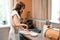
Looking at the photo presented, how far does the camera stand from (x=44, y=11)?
132 inches

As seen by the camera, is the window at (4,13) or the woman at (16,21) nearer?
the woman at (16,21)

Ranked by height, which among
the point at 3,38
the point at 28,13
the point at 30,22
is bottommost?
the point at 3,38

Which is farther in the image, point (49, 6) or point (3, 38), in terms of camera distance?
point (3, 38)

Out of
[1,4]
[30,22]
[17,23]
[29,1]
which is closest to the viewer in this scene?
[17,23]

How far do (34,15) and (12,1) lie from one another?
74 cm

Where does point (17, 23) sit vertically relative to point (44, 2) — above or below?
below

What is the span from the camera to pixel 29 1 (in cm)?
378

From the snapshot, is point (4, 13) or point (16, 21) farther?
point (4, 13)

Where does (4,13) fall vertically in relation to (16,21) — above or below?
above

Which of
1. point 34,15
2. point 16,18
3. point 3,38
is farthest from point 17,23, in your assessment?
point 3,38

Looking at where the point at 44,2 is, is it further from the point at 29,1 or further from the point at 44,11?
the point at 29,1

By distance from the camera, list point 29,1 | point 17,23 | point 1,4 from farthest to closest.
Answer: point 1,4 < point 29,1 < point 17,23

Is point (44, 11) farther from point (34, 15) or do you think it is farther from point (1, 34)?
point (1, 34)

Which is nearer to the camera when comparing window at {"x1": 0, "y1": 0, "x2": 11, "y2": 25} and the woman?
the woman
